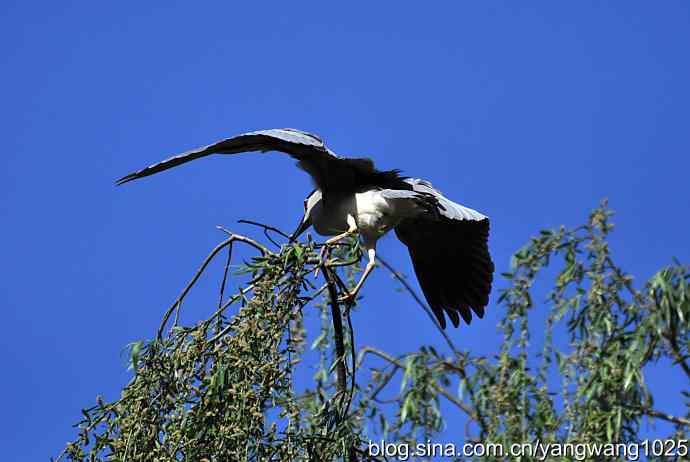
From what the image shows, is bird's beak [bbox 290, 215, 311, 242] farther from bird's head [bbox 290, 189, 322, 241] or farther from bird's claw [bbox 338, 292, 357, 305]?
bird's claw [bbox 338, 292, 357, 305]

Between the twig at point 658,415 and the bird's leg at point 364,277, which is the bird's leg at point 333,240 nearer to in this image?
the bird's leg at point 364,277

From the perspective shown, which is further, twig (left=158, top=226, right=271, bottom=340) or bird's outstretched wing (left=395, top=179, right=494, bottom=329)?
bird's outstretched wing (left=395, top=179, right=494, bottom=329)

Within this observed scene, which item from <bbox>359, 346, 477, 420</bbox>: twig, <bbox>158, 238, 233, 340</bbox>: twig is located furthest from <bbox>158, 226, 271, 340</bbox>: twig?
<bbox>359, 346, 477, 420</bbox>: twig

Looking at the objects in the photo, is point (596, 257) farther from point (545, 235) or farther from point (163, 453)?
point (163, 453)

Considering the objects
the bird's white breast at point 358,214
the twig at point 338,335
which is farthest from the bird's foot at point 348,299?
the bird's white breast at point 358,214

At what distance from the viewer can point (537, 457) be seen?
14.8ft

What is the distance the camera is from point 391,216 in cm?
511

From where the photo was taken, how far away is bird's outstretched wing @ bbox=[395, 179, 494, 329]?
19.3 ft

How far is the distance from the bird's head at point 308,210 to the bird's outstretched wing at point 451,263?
0.75m

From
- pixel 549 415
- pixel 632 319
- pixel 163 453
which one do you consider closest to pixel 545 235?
pixel 632 319

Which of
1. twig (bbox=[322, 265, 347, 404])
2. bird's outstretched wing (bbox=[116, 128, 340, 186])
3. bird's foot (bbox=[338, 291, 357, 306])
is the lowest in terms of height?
twig (bbox=[322, 265, 347, 404])

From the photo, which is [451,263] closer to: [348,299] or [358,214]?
[358,214]

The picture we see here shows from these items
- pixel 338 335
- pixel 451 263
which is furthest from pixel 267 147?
pixel 451 263

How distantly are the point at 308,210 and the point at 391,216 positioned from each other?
15.7 inches
